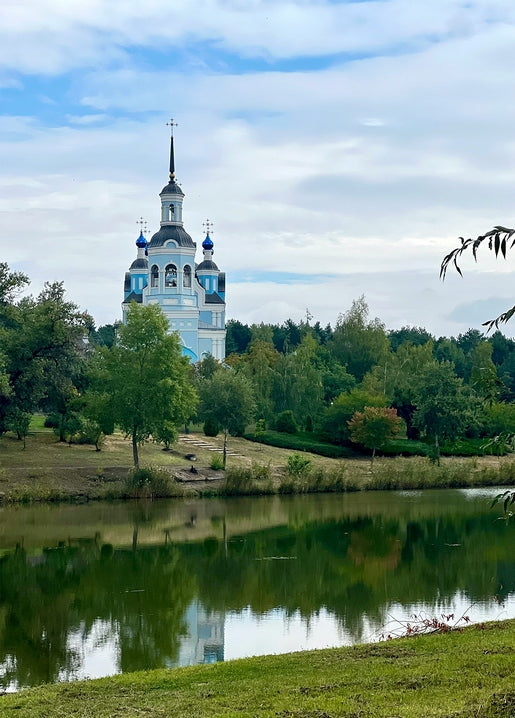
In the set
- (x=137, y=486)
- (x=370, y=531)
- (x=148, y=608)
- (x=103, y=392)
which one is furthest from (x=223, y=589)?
(x=103, y=392)

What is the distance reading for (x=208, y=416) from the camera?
4594 centimetres

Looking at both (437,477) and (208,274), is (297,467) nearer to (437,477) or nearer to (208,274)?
(437,477)

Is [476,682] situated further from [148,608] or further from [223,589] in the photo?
[223,589]

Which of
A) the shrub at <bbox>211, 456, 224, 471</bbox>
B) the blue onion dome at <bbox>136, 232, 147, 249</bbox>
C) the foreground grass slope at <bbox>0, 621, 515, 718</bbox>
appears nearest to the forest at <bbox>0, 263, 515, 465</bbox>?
the shrub at <bbox>211, 456, 224, 471</bbox>

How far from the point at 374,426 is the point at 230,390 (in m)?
7.52

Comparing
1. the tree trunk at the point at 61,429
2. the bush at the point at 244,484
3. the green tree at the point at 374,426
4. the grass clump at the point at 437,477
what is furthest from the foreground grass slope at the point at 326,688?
the green tree at the point at 374,426

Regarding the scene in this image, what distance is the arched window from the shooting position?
7525cm

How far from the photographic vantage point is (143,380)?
39.4 metres

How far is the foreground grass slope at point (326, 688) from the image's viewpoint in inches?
369

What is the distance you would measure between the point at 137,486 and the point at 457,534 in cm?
1300

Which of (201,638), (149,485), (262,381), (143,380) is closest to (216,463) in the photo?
(143,380)

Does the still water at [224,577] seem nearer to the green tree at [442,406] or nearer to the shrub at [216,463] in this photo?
the shrub at [216,463]

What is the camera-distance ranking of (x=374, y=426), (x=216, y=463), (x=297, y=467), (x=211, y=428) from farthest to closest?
(x=211, y=428), (x=374, y=426), (x=216, y=463), (x=297, y=467)

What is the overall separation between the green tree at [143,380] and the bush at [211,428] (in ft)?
24.8
